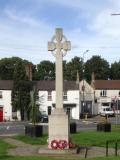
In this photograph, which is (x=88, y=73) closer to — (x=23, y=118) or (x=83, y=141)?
(x=23, y=118)

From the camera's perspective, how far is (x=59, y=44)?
1063 inches

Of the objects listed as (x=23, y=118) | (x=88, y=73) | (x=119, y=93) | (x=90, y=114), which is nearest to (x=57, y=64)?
(x=23, y=118)

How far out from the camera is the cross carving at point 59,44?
88.0 ft

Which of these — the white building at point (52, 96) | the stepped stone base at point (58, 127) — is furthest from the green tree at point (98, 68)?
the stepped stone base at point (58, 127)

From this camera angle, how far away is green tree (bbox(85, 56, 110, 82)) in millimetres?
156250

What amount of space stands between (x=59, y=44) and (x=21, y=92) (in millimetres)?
57699

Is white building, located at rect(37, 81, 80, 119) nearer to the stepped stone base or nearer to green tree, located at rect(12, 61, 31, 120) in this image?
green tree, located at rect(12, 61, 31, 120)

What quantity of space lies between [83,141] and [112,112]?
6851 cm

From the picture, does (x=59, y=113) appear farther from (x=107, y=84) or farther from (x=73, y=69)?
(x=73, y=69)

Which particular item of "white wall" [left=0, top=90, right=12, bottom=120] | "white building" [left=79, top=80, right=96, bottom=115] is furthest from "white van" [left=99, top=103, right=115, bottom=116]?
"white wall" [left=0, top=90, right=12, bottom=120]

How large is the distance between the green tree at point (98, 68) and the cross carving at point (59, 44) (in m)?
129

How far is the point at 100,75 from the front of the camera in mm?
156500

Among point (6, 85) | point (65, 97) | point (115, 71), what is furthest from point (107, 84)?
point (115, 71)

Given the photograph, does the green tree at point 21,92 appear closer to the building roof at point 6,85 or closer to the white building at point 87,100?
the building roof at point 6,85
